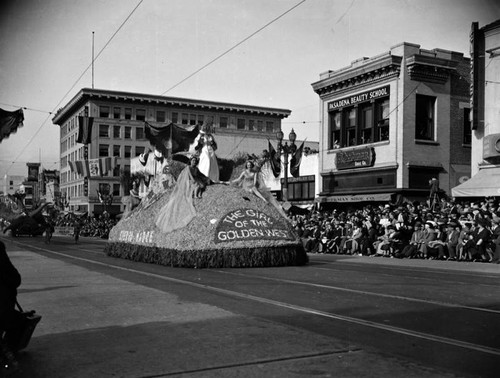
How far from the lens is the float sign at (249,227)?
43.6ft

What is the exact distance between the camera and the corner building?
1157 inches

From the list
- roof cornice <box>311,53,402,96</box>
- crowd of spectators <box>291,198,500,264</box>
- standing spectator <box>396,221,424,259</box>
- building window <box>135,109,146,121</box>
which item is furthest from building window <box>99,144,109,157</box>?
standing spectator <box>396,221,424,259</box>

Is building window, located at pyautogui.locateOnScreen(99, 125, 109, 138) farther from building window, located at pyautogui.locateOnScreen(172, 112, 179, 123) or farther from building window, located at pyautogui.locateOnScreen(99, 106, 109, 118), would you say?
building window, located at pyautogui.locateOnScreen(172, 112, 179, 123)

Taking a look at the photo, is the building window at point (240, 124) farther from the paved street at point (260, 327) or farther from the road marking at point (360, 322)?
the road marking at point (360, 322)

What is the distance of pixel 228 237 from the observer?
1328cm

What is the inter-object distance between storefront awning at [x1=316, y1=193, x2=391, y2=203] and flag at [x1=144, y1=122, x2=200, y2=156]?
12.3m

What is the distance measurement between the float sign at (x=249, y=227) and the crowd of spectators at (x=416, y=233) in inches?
275

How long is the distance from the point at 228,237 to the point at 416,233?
29.8ft

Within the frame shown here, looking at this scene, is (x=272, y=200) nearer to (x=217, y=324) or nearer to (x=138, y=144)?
(x=217, y=324)

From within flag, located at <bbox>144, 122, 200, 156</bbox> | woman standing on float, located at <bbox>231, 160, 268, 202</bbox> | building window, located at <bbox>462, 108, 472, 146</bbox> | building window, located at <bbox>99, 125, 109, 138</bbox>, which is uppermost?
building window, located at <bbox>99, 125, 109, 138</bbox>

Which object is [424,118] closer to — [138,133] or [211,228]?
[211,228]

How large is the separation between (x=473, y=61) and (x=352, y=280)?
15.5 meters

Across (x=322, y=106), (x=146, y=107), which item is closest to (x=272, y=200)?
(x=322, y=106)

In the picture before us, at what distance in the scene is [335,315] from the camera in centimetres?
708
